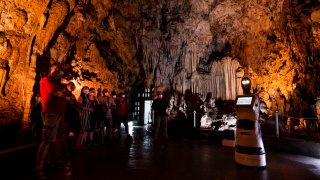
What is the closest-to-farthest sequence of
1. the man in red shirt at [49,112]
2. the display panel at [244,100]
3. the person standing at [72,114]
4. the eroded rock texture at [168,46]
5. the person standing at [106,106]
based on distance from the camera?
the man in red shirt at [49,112] < the display panel at [244,100] < the person standing at [72,114] < the person standing at [106,106] < the eroded rock texture at [168,46]

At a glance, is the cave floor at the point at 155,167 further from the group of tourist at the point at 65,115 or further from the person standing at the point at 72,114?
the person standing at the point at 72,114

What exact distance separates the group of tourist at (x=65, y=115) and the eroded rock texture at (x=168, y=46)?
200 cm

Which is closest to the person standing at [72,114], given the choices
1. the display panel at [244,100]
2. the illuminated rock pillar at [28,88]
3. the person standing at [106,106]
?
the person standing at [106,106]

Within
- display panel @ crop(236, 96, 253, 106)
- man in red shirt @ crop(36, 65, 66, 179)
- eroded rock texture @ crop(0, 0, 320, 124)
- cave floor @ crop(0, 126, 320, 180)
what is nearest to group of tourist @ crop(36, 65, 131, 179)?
man in red shirt @ crop(36, 65, 66, 179)

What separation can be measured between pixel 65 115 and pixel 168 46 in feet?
38.5

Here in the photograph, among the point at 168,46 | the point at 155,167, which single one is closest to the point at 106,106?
the point at 155,167

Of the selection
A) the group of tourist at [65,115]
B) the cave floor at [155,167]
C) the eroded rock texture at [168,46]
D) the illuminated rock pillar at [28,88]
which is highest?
the eroded rock texture at [168,46]

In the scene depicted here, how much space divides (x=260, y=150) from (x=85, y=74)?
10.5m

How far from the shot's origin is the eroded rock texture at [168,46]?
29.4 feet

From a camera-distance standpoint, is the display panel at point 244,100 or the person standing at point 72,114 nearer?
the display panel at point 244,100

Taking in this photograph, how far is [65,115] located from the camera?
4812 millimetres

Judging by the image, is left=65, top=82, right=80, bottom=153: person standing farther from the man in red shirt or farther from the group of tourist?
the man in red shirt

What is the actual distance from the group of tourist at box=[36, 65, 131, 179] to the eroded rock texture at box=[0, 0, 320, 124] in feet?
6.55

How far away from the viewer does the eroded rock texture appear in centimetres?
895
